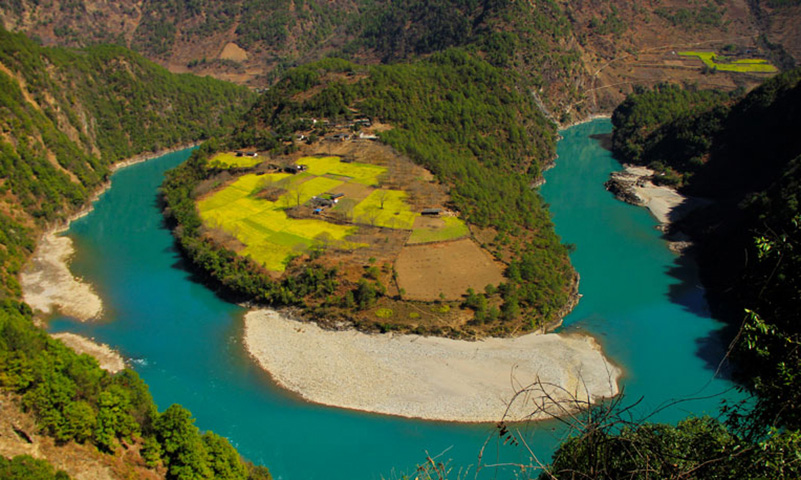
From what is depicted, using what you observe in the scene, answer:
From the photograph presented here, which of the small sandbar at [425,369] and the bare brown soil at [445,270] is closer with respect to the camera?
the small sandbar at [425,369]

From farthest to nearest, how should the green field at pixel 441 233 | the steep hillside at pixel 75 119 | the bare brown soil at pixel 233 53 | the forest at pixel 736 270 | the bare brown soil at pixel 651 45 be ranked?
the bare brown soil at pixel 233 53 < the bare brown soil at pixel 651 45 < the steep hillside at pixel 75 119 < the green field at pixel 441 233 < the forest at pixel 736 270

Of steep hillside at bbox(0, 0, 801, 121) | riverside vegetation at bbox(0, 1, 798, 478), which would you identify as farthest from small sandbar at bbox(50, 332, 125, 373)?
steep hillside at bbox(0, 0, 801, 121)

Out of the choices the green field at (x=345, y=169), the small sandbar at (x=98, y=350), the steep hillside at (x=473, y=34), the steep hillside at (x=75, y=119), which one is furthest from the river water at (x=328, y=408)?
the steep hillside at (x=473, y=34)

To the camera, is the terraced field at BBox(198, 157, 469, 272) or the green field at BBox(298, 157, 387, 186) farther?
the green field at BBox(298, 157, 387, 186)

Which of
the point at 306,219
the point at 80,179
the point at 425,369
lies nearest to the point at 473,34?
the point at 306,219

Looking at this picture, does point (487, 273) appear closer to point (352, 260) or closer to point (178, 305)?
point (352, 260)

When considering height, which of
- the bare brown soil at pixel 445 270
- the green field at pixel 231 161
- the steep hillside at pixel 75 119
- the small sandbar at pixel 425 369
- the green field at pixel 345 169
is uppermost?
the steep hillside at pixel 75 119

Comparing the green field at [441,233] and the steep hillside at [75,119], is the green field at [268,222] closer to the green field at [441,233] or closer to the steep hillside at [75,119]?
the green field at [441,233]

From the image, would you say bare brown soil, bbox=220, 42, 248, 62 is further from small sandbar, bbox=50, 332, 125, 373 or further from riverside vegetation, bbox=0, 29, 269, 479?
small sandbar, bbox=50, 332, 125, 373
